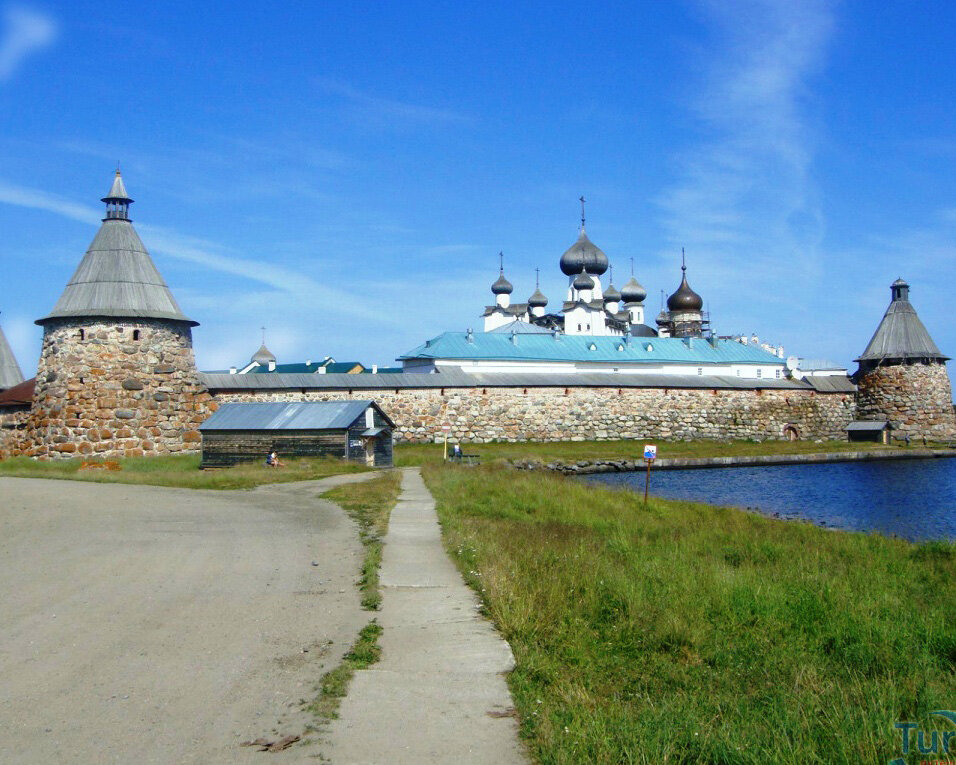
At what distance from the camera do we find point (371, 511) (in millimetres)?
16250

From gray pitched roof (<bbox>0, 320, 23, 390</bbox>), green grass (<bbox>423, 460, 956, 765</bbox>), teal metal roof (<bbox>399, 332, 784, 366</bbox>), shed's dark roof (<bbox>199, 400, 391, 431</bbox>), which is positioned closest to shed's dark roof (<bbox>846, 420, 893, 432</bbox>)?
teal metal roof (<bbox>399, 332, 784, 366</bbox>)

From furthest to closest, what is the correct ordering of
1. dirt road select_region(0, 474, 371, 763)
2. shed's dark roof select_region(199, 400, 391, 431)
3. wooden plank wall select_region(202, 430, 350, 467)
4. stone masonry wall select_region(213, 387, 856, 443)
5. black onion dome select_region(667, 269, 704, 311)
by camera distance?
black onion dome select_region(667, 269, 704, 311), stone masonry wall select_region(213, 387, 856, 443), shed's dark roof select_region(199, 400, 391, 431), wooden plank wall select_region(202, 430, 350, 467), dirt road select_region(0, 474, 371, 763)

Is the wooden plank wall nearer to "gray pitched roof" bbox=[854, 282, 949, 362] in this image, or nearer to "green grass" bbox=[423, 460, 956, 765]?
"green grass" bbox=[423, 460, 956, 765]

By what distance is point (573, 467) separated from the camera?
36000 millimetres

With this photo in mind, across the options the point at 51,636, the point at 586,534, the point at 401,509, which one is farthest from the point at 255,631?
the point at 401,509

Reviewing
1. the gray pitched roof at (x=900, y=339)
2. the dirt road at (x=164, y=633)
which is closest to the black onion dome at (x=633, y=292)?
the gray pitched roof at (x=900, y=339)

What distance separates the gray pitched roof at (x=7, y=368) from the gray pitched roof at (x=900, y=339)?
44.8 metres

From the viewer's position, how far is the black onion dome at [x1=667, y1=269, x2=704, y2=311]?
68.9m

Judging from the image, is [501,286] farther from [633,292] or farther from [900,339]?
[900,339]

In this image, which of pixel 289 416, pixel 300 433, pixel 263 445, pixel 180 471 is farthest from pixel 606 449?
pixel 180 471

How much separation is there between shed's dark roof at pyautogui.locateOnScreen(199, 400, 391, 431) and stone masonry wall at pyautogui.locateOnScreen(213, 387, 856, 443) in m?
6.28

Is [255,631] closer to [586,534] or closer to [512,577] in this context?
[512,577]

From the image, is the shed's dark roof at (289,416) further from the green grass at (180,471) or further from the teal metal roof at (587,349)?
the teal metal roof at (587,349)

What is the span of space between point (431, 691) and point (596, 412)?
3901cm
